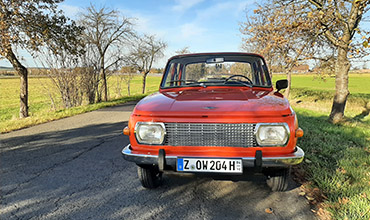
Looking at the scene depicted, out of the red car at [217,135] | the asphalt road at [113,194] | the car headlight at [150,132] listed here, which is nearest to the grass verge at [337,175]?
the asphalt road at [113,194]

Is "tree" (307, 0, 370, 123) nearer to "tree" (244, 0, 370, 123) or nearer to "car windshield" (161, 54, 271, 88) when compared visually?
"tree" (244, 0, 370, 123)

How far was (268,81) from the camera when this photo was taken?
11.8 feet

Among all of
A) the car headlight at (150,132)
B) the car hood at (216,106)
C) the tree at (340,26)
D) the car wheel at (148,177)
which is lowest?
the car wheel at (148,177)

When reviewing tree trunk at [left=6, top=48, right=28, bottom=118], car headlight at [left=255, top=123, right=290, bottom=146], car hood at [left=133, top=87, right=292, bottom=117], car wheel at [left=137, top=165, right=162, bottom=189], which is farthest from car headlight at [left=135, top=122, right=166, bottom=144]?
tree trunk at [left=6, top=48, right=28, bottom=118]

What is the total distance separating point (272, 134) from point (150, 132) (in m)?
1.27

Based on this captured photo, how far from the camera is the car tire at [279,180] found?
274 cm

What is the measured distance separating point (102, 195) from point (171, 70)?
2.20 meters

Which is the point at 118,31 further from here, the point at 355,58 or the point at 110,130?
the point at 355,58

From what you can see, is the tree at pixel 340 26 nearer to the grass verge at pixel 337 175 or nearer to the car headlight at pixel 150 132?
the grass verge at pixel 337 175

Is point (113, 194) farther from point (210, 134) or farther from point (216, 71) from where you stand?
point (216, 71)

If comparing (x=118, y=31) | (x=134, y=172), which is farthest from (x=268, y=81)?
(x=118, y=31)

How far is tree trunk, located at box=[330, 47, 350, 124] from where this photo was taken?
752 centimetres

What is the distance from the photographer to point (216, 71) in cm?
402

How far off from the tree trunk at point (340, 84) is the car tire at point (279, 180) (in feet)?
20.5
